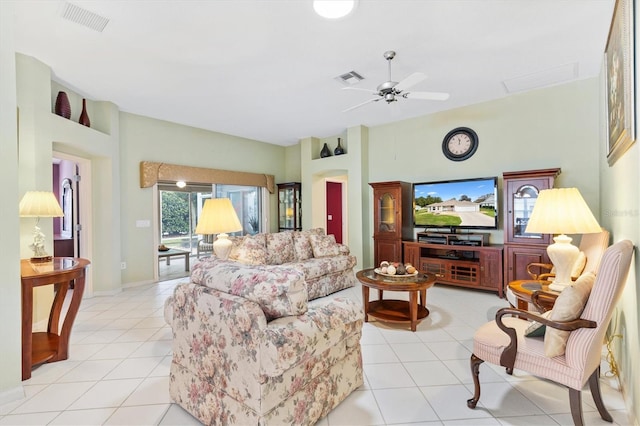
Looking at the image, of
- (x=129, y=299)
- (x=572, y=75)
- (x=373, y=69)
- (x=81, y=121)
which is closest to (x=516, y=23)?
(x=373, y=69)

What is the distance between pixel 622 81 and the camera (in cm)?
192

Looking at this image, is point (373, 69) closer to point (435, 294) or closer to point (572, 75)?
point (572, 75)

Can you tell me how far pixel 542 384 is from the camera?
2.06 meters

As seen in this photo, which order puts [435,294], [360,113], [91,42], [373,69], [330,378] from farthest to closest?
[360,113], [435,294], [373,69], [91,42], [330,378]

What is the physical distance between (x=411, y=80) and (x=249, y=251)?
279cm

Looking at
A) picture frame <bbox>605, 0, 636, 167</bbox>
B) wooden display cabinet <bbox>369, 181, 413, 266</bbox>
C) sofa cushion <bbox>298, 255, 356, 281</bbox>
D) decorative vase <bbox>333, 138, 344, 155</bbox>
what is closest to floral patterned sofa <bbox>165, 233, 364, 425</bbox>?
picture frame <bbox>605, 0, 636, 167</bbox>

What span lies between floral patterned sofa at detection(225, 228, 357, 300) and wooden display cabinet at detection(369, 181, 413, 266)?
2.40ft

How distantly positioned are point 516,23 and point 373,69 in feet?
4.45

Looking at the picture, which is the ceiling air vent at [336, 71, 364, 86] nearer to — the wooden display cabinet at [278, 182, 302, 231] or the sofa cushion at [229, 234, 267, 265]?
the sofa cushion at [229, 234, 267, 265]

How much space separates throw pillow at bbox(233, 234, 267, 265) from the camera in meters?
3.94

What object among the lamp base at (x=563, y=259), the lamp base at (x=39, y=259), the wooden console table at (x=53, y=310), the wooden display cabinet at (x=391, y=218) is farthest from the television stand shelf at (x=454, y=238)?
the lamp base at (x=39, y=259)

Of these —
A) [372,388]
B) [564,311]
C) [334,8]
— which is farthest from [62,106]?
[564,311]

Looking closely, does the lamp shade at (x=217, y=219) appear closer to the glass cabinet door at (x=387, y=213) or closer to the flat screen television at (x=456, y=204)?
the glass cabinet door at (x=387, y=213)

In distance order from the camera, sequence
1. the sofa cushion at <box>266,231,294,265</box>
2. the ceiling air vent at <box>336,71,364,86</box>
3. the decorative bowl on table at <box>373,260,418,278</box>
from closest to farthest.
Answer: the decorative bowl on table at <box>373,260,418,278</box> < the ceiling air vent at <box>336,71,364,86</box> < the sofa cushion at <box>266,231,294,265</box>
